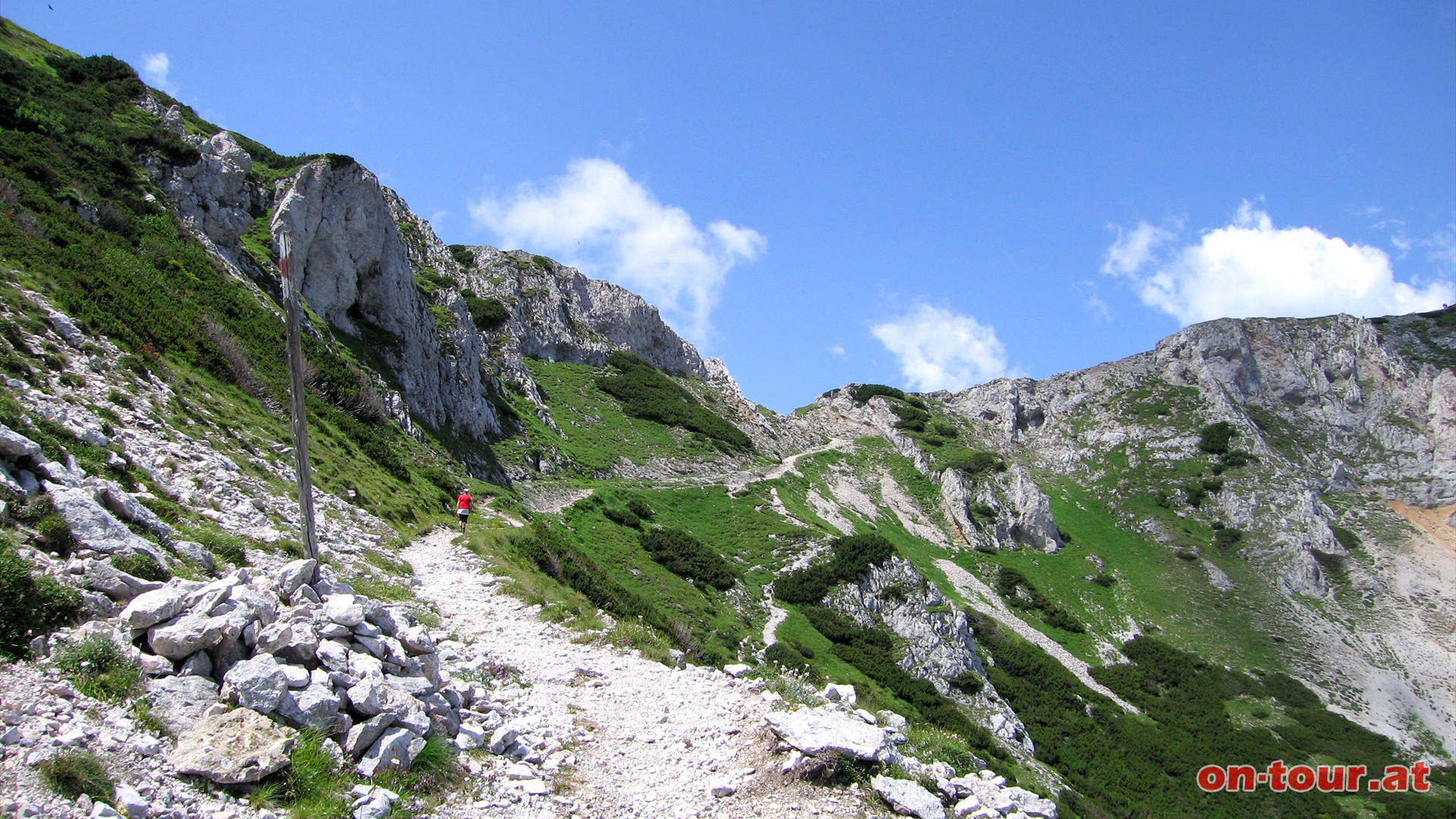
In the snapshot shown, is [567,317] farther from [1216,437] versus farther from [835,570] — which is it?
[1216,437]

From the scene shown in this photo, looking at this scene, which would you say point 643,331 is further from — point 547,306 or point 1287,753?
point 1287,753

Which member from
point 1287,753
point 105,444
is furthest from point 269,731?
point 1287,753

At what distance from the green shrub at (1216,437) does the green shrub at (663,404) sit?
62249 mm

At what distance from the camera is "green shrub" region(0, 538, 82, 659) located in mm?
6188

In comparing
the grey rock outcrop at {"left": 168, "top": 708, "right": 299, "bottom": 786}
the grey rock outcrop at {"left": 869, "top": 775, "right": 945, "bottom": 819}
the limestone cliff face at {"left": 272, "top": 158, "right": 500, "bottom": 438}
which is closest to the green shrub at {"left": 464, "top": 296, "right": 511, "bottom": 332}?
the limestone cliff face at {"left": 272, "top": 158, "right": 500, "bottom": 438}

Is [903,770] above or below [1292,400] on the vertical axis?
below

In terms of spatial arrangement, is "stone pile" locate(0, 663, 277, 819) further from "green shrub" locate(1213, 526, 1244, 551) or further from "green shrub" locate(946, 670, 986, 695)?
"green shrub" locate(1213, 526, 1244, 551)

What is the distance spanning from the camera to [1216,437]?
289ft

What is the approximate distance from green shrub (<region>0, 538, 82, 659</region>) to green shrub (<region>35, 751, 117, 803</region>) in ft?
4.91

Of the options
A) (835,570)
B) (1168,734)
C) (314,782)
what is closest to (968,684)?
(835,570)

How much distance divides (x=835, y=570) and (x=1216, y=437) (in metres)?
75.4

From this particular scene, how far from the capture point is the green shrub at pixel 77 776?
5.07m

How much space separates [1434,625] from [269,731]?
94.8 meters

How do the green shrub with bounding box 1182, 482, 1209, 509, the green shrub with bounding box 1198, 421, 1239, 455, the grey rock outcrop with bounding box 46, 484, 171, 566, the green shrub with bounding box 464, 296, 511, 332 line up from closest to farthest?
the grey rock outcrop with bounding box 46, 484, 171, 566 → the green shrub with bounding box 464, 296, 511, 332 → the green shrub with bounding box 1182, 482, 1209, 509 → the green shrub with bounding box 1198, 421, 1239, 455
